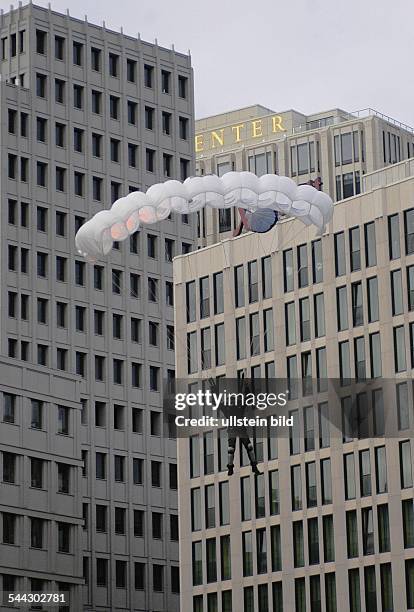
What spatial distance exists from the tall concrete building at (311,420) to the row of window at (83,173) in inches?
798

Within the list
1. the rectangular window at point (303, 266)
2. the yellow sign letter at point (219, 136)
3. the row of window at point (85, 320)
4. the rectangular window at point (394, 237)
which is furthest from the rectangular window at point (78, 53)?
the rectangular window at point (394, 237)

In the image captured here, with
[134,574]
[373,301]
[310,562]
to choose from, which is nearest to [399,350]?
[373,301]

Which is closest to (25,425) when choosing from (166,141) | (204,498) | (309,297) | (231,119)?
(204,498)

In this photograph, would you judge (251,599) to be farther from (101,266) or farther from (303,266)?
(101,266)

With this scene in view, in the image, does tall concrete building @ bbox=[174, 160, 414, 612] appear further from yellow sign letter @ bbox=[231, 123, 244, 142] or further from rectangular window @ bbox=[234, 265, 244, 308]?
yellow sign letter @ bbox=[231, 123, 244, 142]

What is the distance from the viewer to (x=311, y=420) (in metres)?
103

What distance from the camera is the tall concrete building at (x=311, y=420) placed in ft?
322

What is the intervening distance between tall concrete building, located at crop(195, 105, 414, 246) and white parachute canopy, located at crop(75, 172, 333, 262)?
252 feet

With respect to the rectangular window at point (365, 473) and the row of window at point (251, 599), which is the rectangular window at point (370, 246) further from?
the row of window at point (251, 599)

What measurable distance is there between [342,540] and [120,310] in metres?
36.8

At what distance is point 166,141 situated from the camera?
452ft

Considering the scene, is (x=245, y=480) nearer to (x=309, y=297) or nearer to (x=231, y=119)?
(x=309, y=297)

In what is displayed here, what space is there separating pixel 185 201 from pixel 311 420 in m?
32.8

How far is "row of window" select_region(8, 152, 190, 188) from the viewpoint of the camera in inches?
5037
